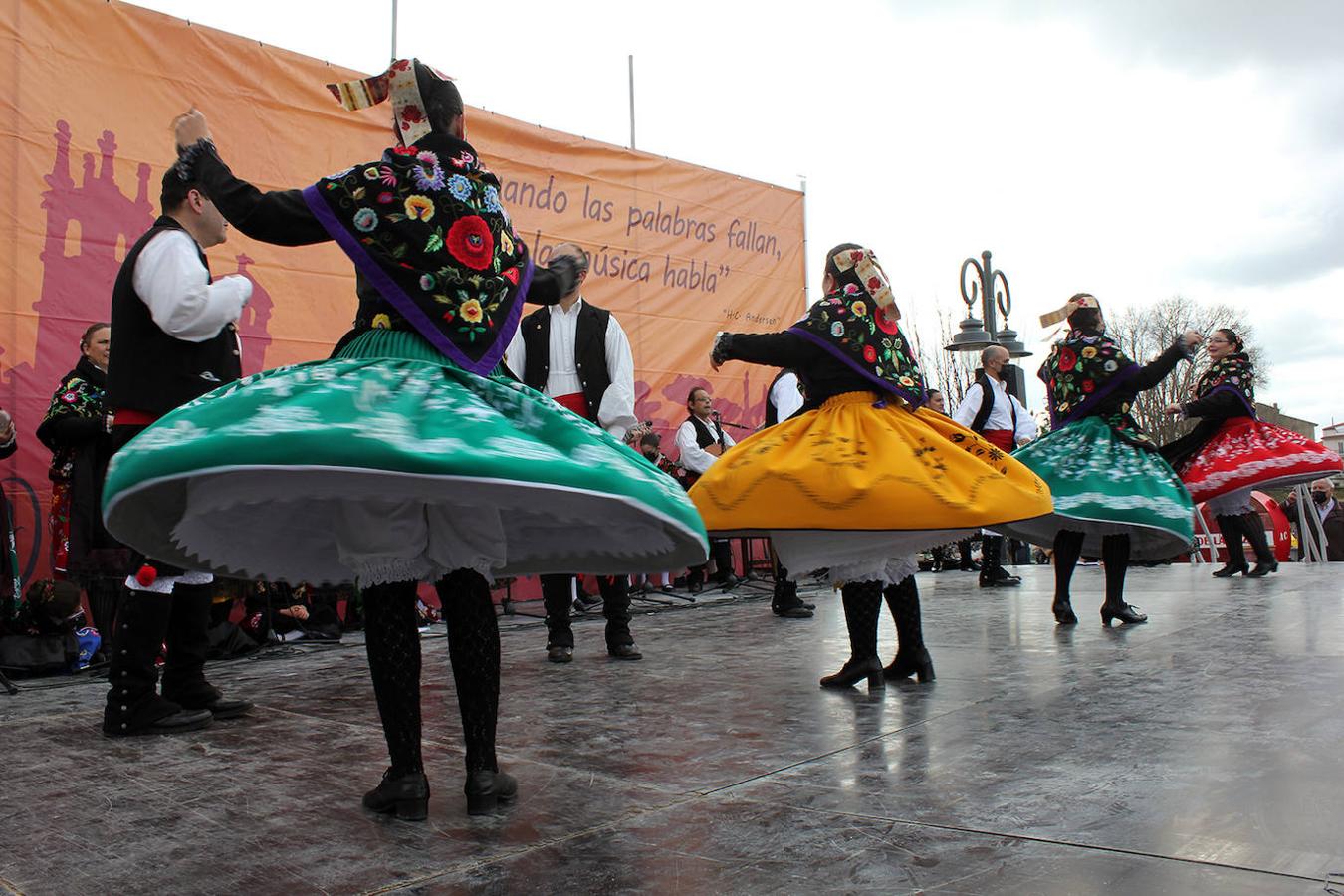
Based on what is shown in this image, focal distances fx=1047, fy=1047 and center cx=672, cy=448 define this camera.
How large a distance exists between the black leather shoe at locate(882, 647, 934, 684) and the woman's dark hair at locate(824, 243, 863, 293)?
4.35 feet

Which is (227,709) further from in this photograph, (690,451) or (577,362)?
(690,451)

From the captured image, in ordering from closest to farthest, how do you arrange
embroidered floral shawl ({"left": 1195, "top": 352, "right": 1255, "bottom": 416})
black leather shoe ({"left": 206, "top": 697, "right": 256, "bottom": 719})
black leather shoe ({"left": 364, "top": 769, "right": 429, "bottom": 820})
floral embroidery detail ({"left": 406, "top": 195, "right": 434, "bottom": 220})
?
black leather shoe ({"left": 364, "top": 769, "right": 429, "bottom": 820}) < floral embroidery detail ({"left": 406, "top": 195, "right": 434, "bottom": 220}) < black leather shoe ({"left": 206, "top": 697, "right": 256, "bottom": 719}) < embroidered floral shawl ({"left": 1195, "top": 352, "right": 1255, "bottom": 416})

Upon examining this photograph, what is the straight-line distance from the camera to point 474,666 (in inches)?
87.5

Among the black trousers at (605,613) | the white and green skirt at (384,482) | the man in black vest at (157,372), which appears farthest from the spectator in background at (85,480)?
the white and green skirt at (384,482)

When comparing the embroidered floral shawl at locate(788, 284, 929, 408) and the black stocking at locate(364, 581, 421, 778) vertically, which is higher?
the embroidered floral shawl at locate(788, 284, 929, 408)

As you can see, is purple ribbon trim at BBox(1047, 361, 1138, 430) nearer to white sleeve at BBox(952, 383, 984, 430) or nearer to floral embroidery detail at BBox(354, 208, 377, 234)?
white sleeve at BBox(952, 383, 984, 430)

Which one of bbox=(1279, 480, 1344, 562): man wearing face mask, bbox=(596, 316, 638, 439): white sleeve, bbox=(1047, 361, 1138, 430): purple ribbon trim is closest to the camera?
bbox=(596, 316, 638, 439): white sleeve

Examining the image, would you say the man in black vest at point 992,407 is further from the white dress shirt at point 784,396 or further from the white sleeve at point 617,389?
the white sleeve at point 617,389

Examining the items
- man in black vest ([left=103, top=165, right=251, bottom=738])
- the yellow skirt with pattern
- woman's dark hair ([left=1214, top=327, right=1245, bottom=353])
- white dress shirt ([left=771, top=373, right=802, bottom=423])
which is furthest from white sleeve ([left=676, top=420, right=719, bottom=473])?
man in black vest ([left=103, top=165, right=251, bottom=738])

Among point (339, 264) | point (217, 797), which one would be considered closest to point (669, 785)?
point (217, 797)

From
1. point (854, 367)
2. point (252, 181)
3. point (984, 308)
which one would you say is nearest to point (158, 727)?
point (854, 367)

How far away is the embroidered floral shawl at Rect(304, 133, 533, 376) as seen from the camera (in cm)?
227

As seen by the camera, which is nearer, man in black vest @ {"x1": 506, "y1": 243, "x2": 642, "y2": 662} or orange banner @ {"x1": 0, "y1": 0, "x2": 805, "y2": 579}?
man in black vest @ {"x1": 506, "y1": 243, "x2": 642, "y2": 662}

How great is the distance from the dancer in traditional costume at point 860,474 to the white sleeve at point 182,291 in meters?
1.61
